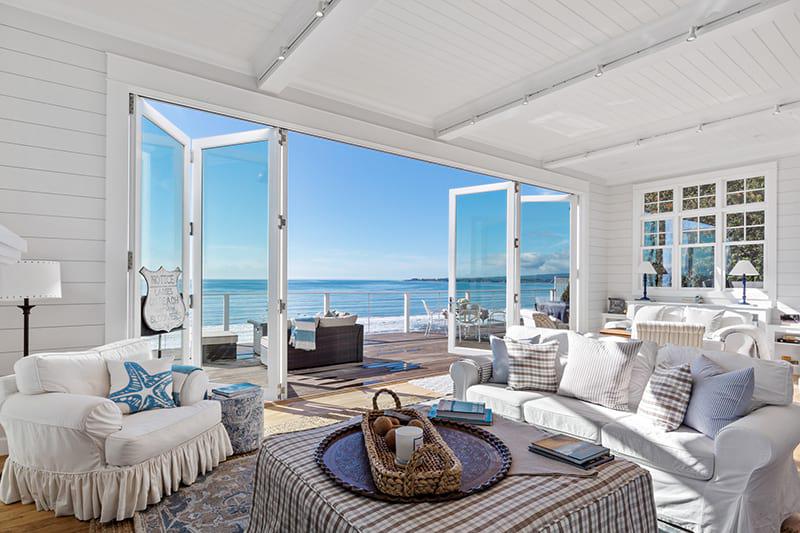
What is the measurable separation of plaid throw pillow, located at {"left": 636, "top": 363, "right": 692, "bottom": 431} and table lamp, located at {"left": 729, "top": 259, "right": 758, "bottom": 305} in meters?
4.83

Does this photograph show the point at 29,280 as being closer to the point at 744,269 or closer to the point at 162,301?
the point at 162,301

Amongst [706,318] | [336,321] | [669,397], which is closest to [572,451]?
[669,397]

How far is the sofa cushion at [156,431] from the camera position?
2326 mm

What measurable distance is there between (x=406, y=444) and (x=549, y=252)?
6.44 m

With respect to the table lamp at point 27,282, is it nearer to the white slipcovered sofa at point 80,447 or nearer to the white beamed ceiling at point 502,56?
the white slipcovered sofa at point 80,447

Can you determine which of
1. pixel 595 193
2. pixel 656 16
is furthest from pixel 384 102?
pixel 595 193

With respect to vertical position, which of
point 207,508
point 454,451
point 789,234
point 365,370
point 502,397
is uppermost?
point 789,234

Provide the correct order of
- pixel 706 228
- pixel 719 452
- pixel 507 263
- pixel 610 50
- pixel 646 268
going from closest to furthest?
pixel 719 452 < pixel 610 50 < pixel 507 263 < pixel 706 228 < pixel 646 268

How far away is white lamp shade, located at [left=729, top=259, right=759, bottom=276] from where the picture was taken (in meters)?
6.34

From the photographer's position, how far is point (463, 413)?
2455 millimetres

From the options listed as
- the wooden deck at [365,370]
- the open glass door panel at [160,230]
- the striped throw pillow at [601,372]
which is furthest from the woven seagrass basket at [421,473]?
the wooden deck at [365,370]

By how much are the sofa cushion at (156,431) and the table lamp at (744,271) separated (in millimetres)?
6927

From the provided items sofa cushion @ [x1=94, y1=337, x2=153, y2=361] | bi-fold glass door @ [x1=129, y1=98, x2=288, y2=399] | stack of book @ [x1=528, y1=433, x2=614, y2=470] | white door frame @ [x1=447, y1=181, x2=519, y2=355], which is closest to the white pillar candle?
stack of book @ [x1=528, y1=433, x2=614, y2=470]

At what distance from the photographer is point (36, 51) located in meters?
3.22
